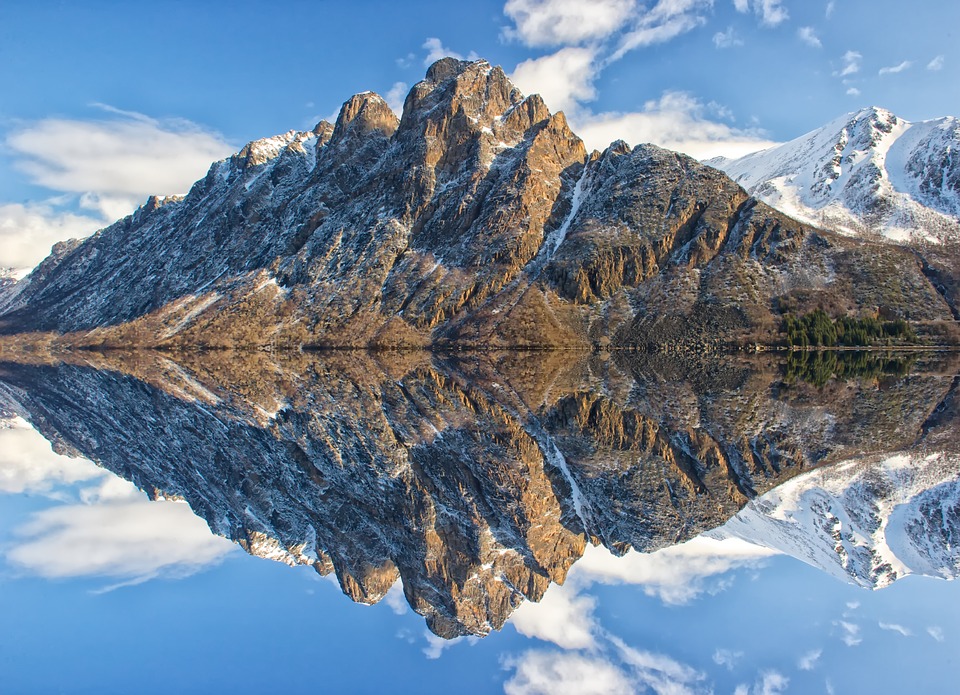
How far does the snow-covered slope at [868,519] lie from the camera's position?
97.9 ft

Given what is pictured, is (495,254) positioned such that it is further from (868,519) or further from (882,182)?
(868,519)

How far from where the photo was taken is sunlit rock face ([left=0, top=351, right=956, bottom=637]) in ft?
108

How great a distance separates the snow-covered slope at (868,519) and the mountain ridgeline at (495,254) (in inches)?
3020

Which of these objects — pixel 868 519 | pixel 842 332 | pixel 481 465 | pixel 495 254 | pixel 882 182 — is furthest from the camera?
pixel 882 182

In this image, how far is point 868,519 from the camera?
31875 millimetres

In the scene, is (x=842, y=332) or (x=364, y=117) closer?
(x=842, y=332)

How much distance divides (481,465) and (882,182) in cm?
14978

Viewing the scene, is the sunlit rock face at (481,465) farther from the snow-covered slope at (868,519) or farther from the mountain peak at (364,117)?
the mountain peak at (364,117)

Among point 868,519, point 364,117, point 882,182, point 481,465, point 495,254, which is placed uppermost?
point 364,117

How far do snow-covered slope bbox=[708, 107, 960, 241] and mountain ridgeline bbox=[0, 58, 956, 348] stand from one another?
15703mm

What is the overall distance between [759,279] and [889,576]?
91.8 metres

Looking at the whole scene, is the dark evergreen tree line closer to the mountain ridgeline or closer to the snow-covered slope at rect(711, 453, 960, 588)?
the mountain ridgeline

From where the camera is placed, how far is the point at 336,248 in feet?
498

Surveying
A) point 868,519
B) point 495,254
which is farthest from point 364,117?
point 868,519
